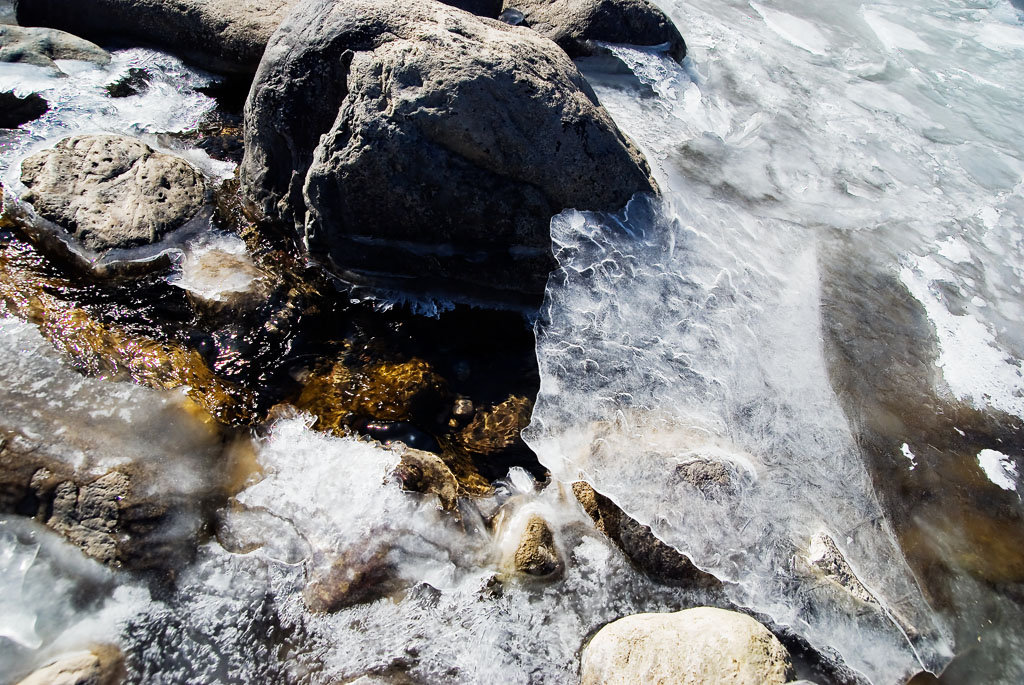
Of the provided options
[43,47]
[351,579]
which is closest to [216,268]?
[351,579]

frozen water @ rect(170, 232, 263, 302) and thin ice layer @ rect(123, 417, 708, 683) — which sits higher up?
frozen water @ rect(170, 232, 263, 302)

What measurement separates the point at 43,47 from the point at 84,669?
5.38 metres

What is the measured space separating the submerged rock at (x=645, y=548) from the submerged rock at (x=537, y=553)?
29cm

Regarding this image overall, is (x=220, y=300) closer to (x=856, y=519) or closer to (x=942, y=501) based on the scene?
(x=856, y=519)

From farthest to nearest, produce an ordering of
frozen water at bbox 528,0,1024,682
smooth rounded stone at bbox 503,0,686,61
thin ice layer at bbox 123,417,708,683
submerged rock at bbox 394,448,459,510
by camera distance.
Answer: smooth rounded stone at bbox 503,0,686,61
submerged rock at bbox 394,448,459,510
frozen water at bbox 528,0,1024,682
thin ice layer at bbox 123,417,708,683

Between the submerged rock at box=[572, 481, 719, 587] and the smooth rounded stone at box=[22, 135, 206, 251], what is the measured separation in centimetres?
310

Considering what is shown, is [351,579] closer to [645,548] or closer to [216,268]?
[645,548]

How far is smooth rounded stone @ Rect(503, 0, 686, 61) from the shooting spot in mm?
6656

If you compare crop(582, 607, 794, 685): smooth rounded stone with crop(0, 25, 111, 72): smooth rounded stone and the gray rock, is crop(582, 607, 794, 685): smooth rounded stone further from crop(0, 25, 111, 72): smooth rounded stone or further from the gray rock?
crop(0, 25, 111, 72): smooth rounded stone

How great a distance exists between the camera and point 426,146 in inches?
144

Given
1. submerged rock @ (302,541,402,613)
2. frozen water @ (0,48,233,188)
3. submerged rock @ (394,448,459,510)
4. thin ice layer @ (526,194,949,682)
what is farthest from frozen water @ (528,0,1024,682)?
frozen water @ (0,48,233,188)

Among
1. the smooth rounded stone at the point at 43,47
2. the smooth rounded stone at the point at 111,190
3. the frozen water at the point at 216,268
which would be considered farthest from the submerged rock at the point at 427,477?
the smooth rounded stone at the point at 43,47

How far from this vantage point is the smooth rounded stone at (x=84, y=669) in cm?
233

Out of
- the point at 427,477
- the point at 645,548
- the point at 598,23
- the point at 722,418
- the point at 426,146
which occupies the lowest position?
the point at 427,477
